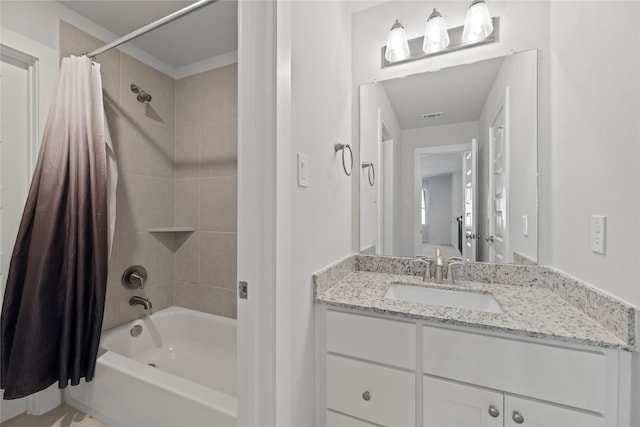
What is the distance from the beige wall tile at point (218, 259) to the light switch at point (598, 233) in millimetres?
1868

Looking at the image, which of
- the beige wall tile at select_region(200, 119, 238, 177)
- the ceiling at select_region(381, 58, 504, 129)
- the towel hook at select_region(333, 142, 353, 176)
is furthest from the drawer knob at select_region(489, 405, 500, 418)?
the beige wall tile at select_region(200, 119, 238, 177)

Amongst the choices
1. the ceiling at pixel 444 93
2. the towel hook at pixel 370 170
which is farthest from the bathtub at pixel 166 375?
the ceiling at pixel 444 93

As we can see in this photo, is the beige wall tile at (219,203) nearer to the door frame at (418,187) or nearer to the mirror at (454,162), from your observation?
the mirror at (454,162)

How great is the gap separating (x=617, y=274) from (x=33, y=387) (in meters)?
2.29

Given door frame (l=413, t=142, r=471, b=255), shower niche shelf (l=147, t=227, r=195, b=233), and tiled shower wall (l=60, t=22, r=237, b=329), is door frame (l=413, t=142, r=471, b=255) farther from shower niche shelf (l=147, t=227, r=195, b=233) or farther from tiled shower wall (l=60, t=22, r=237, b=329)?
shower niche shelf (l=147, t=227, r=195, b=233)

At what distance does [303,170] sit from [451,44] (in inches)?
43.8

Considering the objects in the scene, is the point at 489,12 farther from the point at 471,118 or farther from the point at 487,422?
the point at 487,422

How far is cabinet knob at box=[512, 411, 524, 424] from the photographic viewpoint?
0.83m

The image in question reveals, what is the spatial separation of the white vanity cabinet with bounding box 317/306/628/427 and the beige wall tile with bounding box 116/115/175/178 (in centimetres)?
168

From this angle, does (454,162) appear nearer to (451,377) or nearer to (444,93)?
(444,93)

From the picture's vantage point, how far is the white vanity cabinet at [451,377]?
775mm

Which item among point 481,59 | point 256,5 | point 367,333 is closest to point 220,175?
point 256,5

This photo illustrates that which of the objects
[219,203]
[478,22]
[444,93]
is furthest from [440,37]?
[219,203]

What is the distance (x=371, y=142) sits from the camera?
5.35ft
